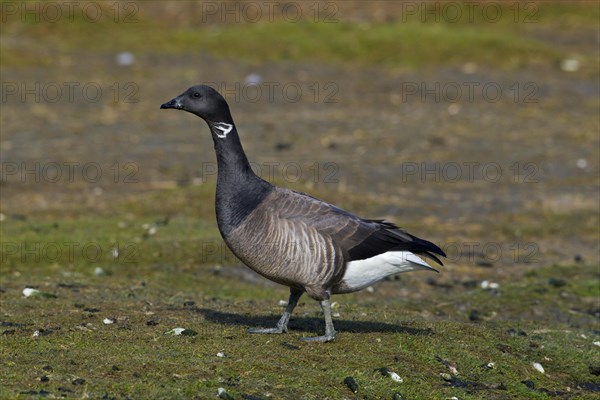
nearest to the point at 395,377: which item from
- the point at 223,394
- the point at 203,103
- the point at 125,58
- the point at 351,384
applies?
the point at 351,384

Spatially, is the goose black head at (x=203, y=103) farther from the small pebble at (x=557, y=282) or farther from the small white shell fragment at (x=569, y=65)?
the small white shell fragment at (x=569, y=65)

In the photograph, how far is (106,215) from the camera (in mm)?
18844

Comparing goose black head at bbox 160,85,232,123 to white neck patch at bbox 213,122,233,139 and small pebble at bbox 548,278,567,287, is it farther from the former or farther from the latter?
small pebble at bbox 548,278,567,287

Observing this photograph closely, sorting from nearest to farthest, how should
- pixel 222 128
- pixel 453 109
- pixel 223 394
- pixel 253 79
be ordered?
1. pixel 223 394
2. pixel 222 128
3. pixel 453 109
4. pixel 253 79

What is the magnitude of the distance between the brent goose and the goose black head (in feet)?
0.03

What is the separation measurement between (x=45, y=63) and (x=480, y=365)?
23706mm

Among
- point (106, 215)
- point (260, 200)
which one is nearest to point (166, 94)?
point (106, 215)

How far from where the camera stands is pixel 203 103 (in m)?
10.7

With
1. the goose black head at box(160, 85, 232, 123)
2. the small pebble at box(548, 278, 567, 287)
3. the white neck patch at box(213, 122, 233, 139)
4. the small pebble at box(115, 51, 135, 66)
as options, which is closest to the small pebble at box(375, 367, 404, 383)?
the white neck patch at box(213, 122, 233, 139)

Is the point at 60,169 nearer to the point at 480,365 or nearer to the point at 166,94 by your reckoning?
the point at 166,94

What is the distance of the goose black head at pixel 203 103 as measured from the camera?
1071 cm

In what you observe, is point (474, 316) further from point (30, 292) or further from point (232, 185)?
point (30, 292)

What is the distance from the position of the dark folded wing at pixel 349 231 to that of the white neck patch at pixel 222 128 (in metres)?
0.87

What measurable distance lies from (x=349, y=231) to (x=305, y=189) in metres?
9.72
